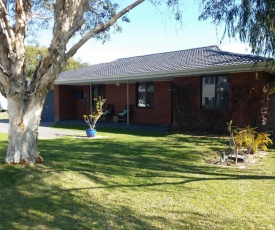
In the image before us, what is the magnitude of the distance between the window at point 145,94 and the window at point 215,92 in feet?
13.9

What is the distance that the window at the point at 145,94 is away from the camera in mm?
17184

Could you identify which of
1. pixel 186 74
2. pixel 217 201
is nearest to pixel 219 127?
pixel 186 74

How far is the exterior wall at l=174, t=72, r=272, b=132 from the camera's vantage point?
12.0 meters

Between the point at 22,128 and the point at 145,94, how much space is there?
12588 mm

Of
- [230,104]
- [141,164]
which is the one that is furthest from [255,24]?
[230,104]

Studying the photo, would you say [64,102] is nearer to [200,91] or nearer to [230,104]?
[200,91]

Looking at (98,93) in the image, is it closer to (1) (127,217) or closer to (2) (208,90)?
(2) (208,90)

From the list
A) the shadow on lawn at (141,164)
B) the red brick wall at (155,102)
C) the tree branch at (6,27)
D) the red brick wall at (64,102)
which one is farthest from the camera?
the red brick wall at (64,102)

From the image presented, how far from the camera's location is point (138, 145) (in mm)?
9688

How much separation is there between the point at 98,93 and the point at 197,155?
529 inches

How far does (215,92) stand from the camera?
1324 cm

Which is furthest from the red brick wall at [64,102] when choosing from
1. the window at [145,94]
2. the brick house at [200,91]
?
the window at [145,94]

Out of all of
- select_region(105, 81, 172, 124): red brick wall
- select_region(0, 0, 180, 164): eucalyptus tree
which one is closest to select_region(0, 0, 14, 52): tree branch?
select_region(0, 0, 180, 164): eucalyptus tree

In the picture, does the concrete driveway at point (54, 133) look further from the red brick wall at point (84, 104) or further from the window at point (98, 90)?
the red brick wall at point (84, 104)
